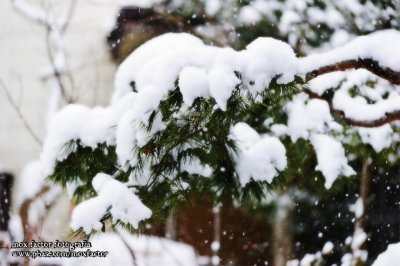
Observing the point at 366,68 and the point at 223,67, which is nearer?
the point at 223,67

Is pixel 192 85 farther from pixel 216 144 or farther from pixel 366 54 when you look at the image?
pixel 366 54

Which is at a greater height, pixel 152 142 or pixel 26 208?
pixel 26 208

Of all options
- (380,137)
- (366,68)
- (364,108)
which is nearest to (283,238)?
(380,137)

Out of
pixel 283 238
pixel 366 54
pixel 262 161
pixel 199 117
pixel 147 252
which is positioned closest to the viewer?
pixel 199 117

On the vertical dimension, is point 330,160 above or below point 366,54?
below

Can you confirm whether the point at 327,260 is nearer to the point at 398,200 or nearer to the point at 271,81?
the point at 398,200

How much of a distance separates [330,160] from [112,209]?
1.53 meters

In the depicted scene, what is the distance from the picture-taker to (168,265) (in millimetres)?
5852

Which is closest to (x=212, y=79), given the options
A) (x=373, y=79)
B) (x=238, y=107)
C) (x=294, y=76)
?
(x=238, y=107)

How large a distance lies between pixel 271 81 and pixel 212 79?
0.23 m

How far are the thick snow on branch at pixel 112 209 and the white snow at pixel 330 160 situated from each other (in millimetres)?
1389

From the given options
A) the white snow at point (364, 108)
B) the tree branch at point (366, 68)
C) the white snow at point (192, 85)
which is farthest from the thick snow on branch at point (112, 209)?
the white snow at point (364, 108)

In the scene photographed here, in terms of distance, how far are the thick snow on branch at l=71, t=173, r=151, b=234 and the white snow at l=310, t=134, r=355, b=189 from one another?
4.56 ft

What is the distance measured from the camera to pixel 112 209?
1471mm
